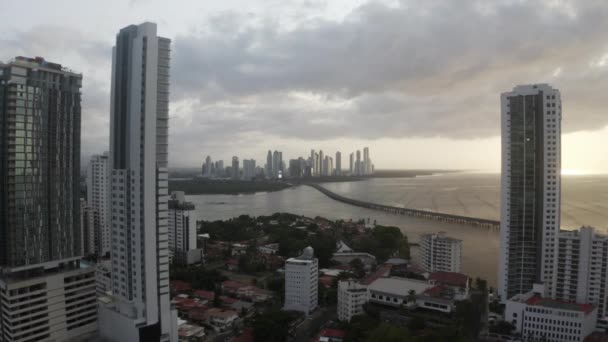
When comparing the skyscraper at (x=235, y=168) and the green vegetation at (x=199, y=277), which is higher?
the skyscraper at (x=235, y=168)

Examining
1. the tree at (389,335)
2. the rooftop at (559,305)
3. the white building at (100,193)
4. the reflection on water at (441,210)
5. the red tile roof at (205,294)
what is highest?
the white building at (100,193)

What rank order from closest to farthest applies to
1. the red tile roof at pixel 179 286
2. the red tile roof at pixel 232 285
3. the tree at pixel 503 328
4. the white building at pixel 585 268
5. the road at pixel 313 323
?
the tree at pixel 503 328 → the road at pixel 313 323 → the white building at pixel 585 268 → the red tile roof at pixel 179 286 → the red tile roof at pixel 232 285

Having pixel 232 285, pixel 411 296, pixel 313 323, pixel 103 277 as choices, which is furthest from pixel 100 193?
pixel 411 296

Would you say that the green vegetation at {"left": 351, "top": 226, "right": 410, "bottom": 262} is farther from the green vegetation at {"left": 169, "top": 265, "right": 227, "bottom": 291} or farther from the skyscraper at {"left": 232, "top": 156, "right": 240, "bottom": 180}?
the skyscraper at {"left": 232, "top": 156, "right": 240, "bottom": 180}

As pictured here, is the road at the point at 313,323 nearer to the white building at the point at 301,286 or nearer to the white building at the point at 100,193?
→ the white building at the point at 301,286

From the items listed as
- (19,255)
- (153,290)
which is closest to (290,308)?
(153,290)

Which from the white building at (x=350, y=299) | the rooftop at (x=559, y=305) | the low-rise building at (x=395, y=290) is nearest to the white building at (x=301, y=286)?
the white building at (x=350, y=299)

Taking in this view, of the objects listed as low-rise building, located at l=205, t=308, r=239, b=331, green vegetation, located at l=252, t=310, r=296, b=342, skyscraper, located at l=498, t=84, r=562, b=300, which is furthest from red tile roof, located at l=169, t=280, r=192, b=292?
skyscraper, located at l=498, t=84, r=562, b=300
